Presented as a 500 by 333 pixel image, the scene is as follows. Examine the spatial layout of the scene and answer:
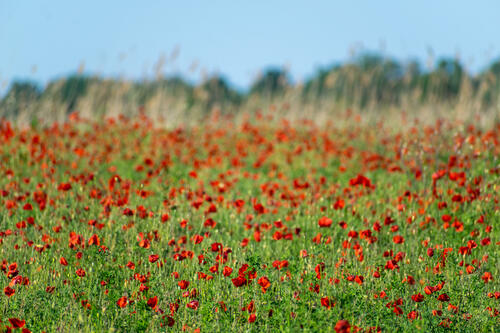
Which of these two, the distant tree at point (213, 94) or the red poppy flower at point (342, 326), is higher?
Result: the distant tree at point (213, 94)

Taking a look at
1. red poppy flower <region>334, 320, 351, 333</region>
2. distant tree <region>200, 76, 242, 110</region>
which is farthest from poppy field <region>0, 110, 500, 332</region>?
distant tree <region>200, 76, 242, 110</region>

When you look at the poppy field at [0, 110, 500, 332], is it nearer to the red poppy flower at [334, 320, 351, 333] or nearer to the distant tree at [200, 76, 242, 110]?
the red poppy flower at [334, 320, 351, 333]

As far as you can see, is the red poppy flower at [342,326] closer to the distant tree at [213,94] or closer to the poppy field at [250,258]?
the poppy field at [250,258]

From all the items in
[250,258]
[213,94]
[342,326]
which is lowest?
[342,326]

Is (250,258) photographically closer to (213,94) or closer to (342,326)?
(342,326)

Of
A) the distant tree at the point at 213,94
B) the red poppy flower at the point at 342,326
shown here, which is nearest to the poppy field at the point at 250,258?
the red poppy flower at the point at 342,326

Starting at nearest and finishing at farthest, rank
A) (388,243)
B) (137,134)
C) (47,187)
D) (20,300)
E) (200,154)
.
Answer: (20,300) < (388,243) < (47,187) < (200,154) < (137,134)

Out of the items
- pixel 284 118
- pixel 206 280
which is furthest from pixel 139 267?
pixel 284 118

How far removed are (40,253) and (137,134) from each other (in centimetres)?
576

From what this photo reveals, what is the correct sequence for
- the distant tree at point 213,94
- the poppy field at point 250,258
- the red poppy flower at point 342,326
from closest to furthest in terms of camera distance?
1. the red poppy flower at point 342,326
2. the poppy field at point 250,258
3. the distant tree at point 213,94

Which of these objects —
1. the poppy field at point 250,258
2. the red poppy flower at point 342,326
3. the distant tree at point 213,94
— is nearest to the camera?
the red poppy flower at point 342,326

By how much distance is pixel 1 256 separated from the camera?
12.5 ft

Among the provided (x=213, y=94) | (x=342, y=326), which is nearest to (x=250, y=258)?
(x=342, y=326)

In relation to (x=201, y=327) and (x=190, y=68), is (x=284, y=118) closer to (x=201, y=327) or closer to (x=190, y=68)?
(x=190, y=68)
